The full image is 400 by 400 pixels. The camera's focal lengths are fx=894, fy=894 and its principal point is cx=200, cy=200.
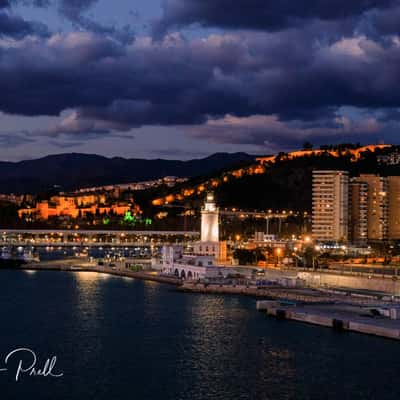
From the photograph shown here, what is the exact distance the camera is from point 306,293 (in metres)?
32.7

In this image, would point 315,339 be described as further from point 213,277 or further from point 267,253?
point 267,253

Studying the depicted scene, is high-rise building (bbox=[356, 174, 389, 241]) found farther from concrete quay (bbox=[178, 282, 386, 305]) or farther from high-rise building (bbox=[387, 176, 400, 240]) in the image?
concrete quay (bbox=[178, 282, 386, 305])

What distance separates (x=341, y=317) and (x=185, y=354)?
5.61 metres

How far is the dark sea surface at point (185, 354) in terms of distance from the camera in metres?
18.0

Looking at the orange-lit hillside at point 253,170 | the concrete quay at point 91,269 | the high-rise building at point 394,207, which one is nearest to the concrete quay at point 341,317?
the concrete quay at point 91,269

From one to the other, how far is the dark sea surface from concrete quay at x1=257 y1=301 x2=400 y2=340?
0.39 metres

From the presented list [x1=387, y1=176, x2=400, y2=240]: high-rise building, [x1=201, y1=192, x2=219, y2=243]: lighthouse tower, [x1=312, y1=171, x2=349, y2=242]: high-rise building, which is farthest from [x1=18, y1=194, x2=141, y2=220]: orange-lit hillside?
[x1=201, y1=192, x2=219, y2=243]: lighthouse tower

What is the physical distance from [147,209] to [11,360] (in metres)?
95.2

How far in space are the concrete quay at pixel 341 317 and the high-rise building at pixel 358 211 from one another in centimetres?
3973

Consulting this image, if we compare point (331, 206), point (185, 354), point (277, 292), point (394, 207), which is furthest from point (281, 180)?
point (185, 354)

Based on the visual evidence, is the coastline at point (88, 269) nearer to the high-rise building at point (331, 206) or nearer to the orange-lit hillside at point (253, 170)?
the high-rise building at point (331, 206)

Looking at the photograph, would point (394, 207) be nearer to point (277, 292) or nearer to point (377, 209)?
point (377, 209)

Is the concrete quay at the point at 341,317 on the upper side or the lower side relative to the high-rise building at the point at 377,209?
lower

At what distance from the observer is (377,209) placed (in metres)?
69.7
